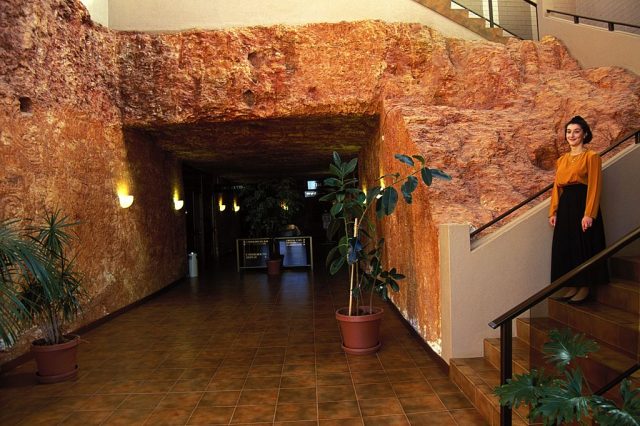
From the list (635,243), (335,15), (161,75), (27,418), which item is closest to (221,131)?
(161,75)

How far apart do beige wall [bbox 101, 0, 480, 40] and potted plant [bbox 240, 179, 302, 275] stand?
14.0 ft

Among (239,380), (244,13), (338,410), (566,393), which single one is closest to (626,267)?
(566,393)

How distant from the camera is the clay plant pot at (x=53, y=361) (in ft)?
11.7

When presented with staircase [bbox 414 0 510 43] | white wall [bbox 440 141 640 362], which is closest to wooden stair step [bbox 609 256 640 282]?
white wall [bbox 440 141 640 362]

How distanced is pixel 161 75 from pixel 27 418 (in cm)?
433

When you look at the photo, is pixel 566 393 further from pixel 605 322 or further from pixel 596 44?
pixel 596 44

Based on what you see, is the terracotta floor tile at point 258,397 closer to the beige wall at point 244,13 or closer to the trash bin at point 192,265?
the beige wall at point 244,13

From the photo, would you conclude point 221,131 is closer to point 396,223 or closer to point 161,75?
point 161,75

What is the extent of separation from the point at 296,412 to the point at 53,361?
2.15m

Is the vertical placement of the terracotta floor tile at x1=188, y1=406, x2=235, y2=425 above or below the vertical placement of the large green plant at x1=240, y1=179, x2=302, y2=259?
below

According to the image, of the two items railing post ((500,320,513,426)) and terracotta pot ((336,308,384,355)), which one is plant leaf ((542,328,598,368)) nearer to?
railing post ((500,320,513,426))

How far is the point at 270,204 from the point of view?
9555 mm

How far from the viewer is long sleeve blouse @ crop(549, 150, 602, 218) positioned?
114 inches

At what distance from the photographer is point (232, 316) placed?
5.79 meters
